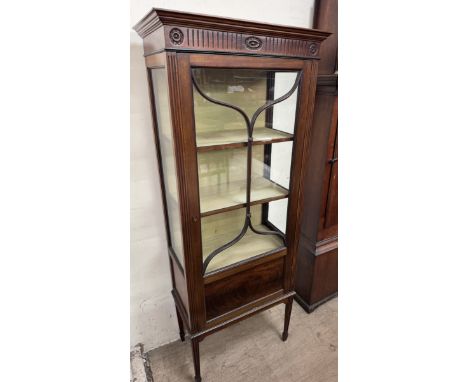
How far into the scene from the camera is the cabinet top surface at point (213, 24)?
0.74 metres

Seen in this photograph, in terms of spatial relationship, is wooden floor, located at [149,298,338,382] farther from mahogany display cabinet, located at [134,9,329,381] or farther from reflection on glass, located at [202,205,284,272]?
reflection on glass, located at [202,205,284,272]

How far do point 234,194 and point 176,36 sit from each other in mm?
642

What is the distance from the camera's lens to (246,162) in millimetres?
1178

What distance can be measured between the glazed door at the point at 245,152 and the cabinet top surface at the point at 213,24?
82 millimetres

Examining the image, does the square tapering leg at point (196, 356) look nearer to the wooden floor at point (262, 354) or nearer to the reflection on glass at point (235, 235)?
the wooden floor at point (262, 354)

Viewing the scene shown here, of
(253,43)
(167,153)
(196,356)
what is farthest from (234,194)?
(196,356)

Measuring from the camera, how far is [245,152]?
117cm

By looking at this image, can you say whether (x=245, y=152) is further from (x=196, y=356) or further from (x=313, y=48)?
(x=196, y=356)

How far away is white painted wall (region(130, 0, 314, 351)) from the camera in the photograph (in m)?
1.10

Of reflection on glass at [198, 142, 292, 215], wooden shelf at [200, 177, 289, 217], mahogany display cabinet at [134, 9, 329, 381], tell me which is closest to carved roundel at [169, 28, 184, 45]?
mahogany display cabinet at [134, 9, 329, 381]

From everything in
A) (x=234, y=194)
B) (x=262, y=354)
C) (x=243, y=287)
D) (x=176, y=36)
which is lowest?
(x=262, y=354)

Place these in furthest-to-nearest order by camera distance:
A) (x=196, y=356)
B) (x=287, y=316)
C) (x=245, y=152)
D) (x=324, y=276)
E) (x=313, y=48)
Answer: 1. (x=324, y=276)
2. (x=287, y=316)
3. (x=196, y=356)
4. (x=245, y=152)
5. (x=313, y=48)

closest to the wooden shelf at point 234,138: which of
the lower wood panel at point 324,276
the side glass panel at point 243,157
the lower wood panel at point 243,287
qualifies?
the side glass panel at point 243,157

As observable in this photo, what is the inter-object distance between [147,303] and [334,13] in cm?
177
